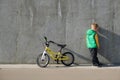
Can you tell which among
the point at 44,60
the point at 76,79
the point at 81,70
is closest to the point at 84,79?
the point at 76,79

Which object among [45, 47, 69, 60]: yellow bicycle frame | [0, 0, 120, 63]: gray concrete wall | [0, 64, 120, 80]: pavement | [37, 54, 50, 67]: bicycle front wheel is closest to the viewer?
[0, 64, 120, 80]: pavement

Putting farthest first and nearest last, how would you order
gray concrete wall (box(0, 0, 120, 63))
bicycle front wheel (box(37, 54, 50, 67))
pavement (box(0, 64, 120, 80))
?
gray concrete wall (box(0, 0, 120, 63)) < bicycle front wheel (box(37, 54, 50, 67)) < pavement (box(0, 64, 120, 80))

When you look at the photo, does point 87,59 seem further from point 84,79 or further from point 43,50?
point 84,79

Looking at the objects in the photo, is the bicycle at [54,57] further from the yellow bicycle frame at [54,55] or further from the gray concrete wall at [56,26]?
the gray concrete wall at [56,26]

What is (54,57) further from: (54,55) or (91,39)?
(91,39)

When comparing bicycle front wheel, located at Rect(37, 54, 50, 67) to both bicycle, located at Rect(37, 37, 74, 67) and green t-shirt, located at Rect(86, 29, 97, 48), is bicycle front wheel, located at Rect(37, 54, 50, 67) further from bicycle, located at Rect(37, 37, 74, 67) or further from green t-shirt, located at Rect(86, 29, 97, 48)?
green t-shirt, located at Rect(86, 29, 97, 48)

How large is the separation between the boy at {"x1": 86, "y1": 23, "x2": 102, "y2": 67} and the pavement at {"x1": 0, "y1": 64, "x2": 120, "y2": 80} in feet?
1.03

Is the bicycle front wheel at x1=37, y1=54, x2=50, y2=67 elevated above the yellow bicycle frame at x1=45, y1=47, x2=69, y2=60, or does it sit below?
below

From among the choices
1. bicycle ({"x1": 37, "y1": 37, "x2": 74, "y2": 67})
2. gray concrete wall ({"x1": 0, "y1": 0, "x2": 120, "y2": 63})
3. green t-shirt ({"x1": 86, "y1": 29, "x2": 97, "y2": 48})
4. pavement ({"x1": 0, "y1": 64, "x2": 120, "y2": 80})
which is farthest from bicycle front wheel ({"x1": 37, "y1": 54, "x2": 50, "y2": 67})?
green t-shirt ({"x1": 86, "y1": 29, "x2": 97, "y2": 48})

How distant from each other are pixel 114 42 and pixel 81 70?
2.02m

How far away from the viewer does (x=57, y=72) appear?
13.3 meters

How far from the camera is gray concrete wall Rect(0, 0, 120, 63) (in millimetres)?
14766

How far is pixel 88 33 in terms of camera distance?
14.6m

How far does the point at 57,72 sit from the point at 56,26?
7.43ft
